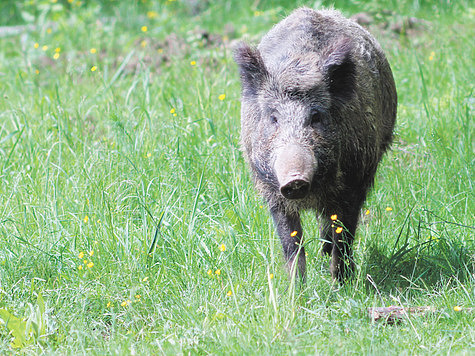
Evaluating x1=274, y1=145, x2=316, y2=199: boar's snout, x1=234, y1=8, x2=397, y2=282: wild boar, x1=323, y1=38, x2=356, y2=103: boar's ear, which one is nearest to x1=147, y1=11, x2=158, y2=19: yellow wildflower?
x1=234, y1=8, x2=397, y2=282: wild boar

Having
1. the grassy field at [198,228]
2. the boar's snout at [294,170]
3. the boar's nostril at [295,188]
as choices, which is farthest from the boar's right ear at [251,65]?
the boar's nostril at [295,188]

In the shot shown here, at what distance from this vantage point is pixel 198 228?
4.55m

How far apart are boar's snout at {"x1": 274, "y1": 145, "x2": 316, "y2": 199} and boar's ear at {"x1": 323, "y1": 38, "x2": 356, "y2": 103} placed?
2.11 feet

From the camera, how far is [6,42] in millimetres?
9078

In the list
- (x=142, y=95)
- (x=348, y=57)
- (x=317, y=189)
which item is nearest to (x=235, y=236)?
(x=317, y=189)

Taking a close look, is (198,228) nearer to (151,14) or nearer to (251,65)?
(251,65)

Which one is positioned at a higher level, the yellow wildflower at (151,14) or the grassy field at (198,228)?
the grassy field at (198,228)

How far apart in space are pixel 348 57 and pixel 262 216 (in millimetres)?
1264

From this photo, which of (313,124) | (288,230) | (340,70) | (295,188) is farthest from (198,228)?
(340,70)

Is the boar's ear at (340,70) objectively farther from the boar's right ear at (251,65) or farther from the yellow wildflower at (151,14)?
the yellow wildflower at (151,14)

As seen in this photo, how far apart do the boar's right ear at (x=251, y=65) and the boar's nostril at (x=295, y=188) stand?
3.15 ft

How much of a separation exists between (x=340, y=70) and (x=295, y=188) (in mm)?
1048

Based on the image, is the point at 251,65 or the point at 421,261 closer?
the point at 251,65

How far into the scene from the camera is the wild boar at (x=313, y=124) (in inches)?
150
